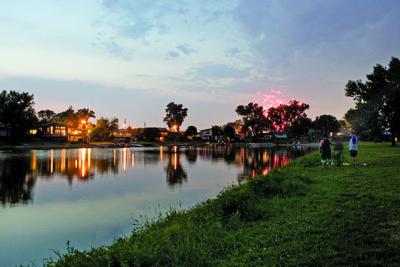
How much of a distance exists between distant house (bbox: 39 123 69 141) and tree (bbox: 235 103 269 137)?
261 feet

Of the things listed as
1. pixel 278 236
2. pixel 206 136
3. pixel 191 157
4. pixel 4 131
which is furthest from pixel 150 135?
pixel 278 236

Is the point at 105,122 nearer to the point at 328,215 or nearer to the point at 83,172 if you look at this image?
the point at 83,172

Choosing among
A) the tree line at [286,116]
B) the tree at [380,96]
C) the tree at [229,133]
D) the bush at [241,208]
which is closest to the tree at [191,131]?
the tree line at [286,116]

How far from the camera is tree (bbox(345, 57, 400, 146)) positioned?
4694 centimetres

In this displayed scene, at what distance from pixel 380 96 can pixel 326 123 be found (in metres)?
147

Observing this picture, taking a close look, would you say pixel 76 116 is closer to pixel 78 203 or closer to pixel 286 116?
pixel 286 116

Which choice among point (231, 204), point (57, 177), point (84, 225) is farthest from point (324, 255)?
point (57, 177)

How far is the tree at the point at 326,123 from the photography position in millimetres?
187750

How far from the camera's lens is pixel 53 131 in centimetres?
10369

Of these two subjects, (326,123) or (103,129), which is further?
(326,123)

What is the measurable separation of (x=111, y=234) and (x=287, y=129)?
163 meters

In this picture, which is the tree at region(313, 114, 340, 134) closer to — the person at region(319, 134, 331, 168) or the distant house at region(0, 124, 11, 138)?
the distant house at region(0, 124, 11, 138)

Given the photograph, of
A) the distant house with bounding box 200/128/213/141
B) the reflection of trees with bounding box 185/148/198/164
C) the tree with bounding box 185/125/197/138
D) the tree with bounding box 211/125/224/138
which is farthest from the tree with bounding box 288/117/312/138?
the reflection of trees with bounding box 185/148/198/164

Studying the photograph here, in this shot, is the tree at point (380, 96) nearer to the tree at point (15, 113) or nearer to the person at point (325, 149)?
the person at point (325, 149)
